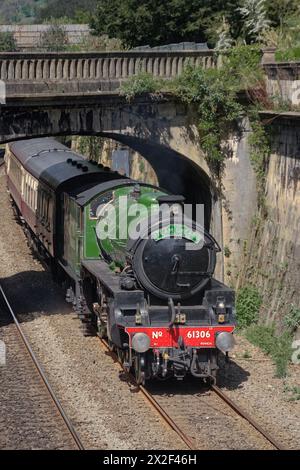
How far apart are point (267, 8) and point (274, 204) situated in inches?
500

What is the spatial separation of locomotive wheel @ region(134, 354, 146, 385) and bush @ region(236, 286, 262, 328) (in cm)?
517

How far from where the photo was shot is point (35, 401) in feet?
44.4

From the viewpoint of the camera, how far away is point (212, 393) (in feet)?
46.4

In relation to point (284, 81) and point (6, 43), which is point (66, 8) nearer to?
point (6, 43)

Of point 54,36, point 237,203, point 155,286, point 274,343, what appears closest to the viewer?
point 155,286

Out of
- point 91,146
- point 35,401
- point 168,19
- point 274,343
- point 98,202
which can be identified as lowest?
point 274,343

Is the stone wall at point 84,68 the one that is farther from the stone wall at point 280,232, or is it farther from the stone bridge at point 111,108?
the stone wall at point 280,232

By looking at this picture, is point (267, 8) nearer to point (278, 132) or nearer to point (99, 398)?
point (278, 132)

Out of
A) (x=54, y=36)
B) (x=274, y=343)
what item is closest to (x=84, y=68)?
(x=274, y=343)

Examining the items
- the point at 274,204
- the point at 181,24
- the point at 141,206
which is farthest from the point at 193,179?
the point at 181,24

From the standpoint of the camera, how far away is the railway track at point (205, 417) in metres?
11.7

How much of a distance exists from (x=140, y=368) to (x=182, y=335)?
886 millimetres

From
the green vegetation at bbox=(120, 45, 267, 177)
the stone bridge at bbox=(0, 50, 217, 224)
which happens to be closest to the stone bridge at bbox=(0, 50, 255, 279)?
the stone bridge at bbox=(0, 50, 217, 224)

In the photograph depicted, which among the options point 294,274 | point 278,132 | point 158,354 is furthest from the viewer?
point 278,132
